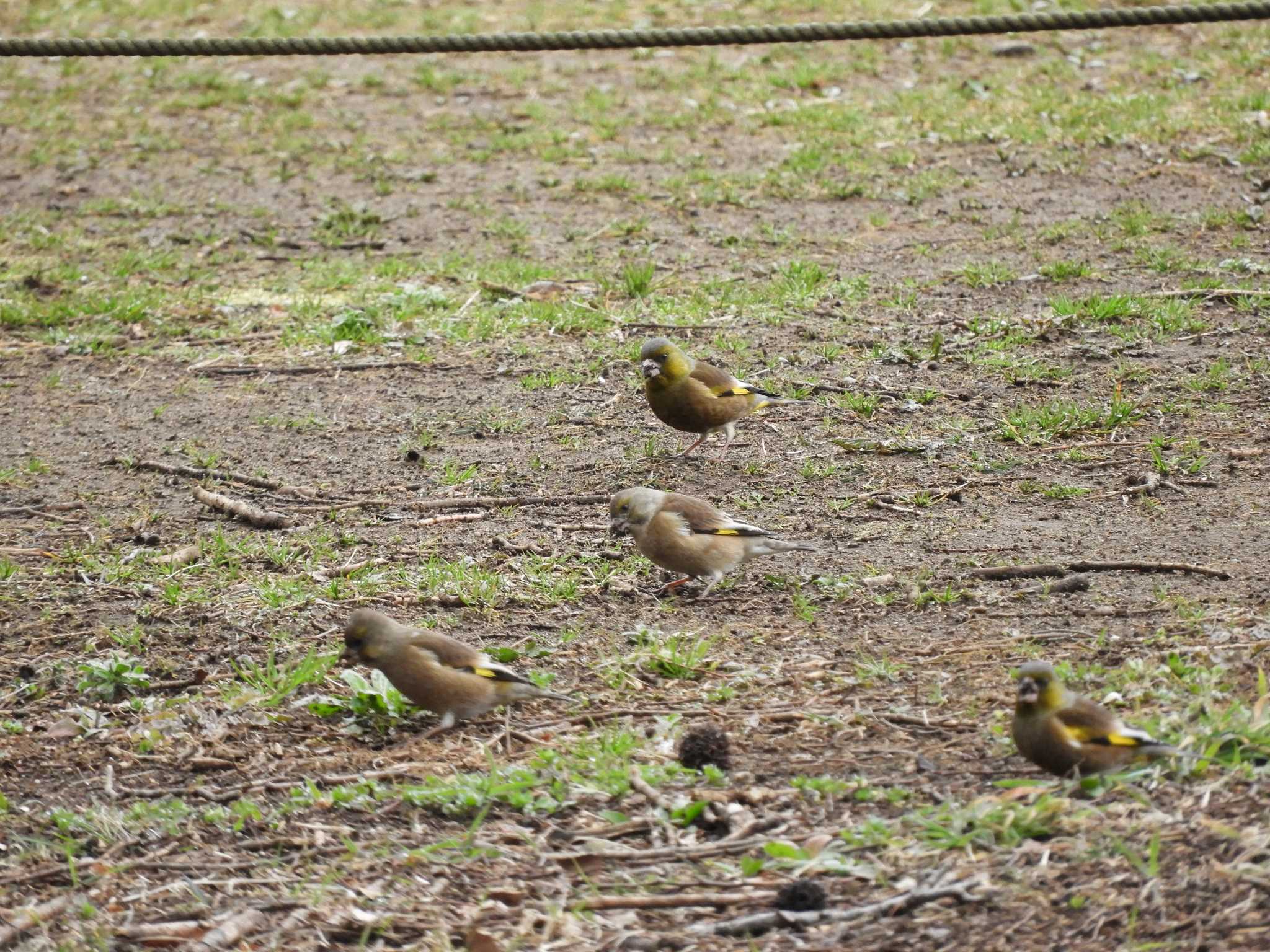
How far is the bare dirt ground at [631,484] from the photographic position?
407 centimetres

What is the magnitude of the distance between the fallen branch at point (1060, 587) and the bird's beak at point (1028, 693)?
1.37 meters

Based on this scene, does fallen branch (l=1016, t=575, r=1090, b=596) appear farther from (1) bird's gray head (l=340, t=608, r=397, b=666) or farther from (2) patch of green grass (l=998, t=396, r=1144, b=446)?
(1) bird's gray head (l=340, t=608, r=397, b=666)

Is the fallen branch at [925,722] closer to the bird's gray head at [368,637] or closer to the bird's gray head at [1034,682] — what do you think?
the bird's gray head at [1034,682]

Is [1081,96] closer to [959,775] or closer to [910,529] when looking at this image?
[910,529]

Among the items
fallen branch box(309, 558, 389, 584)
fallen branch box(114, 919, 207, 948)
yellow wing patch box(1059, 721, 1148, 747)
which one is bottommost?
fallen branch box(309, 558, 389, 584)

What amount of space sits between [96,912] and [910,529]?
3.60 m

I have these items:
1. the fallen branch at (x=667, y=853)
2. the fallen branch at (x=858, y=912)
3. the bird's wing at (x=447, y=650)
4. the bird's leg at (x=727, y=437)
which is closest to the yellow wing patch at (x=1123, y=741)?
the fallen branch at (x=858, y=912)

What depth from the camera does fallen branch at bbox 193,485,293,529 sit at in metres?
6.80

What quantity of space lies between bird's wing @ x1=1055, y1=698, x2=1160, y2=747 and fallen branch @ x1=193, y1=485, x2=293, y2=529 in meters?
3.90

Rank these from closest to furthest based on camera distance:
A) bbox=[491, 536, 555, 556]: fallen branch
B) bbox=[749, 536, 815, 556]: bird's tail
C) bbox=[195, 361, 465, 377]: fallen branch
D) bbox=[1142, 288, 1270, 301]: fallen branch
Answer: bbox=[749, 536, 815, 556]: bird's tail < bbox=[491, 536, 555, 556]: fallen branch < bbox=[1142, 288, 1270, 301]: fallen branch < bbox=[195, 361, 465, 377]: fallen branch

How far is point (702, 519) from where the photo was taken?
235 inches

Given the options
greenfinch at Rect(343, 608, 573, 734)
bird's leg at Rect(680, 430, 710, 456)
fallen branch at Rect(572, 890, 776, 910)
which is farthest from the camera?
bird's leg at Rect(680, 430, 710, 456)

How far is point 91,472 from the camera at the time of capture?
7.55 meters

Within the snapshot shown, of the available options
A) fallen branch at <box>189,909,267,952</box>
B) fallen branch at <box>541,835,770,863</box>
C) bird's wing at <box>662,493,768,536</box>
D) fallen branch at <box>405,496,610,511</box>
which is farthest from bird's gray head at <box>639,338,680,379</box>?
fallen branch at <box>189,909,267,952</box>
